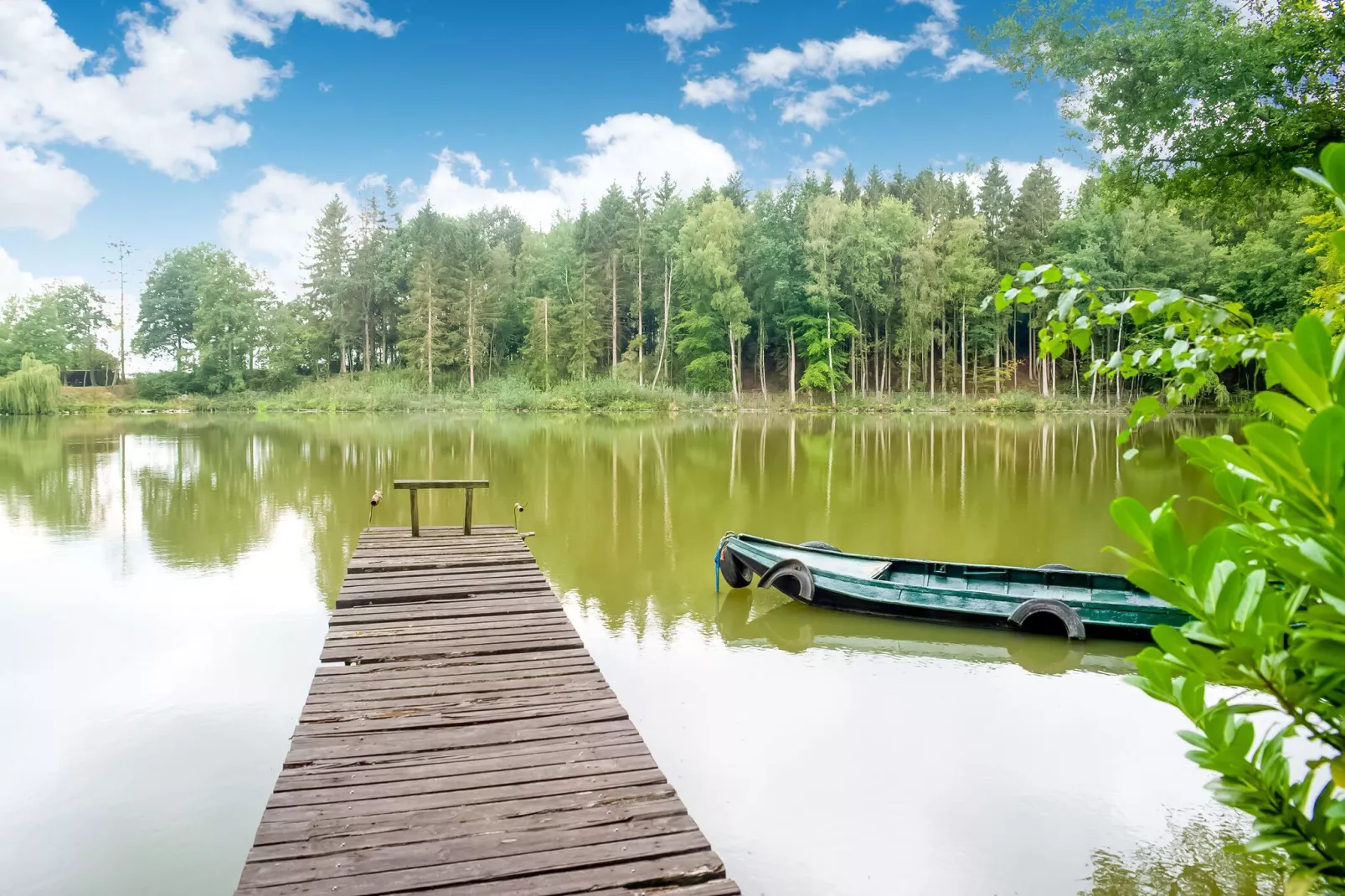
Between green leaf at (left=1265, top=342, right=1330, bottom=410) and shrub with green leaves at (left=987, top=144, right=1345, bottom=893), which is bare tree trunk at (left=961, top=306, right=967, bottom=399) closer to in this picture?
shrub with green leaves at (left=987, top=144, right=1345, bottom=893)

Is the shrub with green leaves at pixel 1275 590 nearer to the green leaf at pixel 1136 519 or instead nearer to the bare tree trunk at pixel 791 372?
the green leaf at pixel 1136 519

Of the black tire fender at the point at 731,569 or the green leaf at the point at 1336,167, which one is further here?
the black tire fender at the point at 731,569

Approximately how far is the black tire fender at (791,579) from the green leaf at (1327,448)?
A: 8381mm

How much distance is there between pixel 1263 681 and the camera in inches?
41.9

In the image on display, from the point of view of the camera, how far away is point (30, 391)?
43469mm

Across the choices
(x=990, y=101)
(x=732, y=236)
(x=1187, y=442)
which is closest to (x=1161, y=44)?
(x=1187, y=442)

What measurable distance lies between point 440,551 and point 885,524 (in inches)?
311

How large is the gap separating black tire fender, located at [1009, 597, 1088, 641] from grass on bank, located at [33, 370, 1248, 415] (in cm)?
3963

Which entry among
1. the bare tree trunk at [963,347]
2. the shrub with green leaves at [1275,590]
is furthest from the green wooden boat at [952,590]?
the bare tree trunk at [963,347]

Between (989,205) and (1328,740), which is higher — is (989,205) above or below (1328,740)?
above

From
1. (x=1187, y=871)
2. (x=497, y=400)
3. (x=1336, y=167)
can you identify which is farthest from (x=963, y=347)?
(x=1336, y=167)

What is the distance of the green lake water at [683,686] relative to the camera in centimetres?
477

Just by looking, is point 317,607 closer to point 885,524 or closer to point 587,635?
point 587,635

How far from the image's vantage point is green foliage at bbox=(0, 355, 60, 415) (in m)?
43.2
